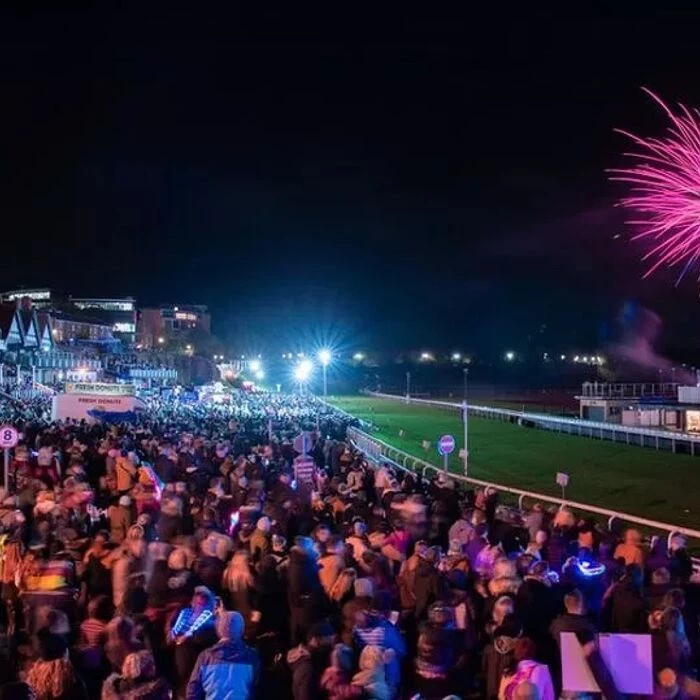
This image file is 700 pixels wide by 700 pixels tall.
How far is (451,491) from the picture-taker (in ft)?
43.9

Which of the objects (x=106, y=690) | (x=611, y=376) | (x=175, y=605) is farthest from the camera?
(x=611, y=376)

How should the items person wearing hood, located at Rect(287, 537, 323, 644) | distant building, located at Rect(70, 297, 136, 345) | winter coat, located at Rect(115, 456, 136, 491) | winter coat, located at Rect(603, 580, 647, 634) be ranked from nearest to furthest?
winter coat, located at Rect(603, 580, 647, 634) → person wearing hood, located at Rect(287, 537, 323, 644) → winter coat, located at Rect(115, 456, 136, 491) → distant building, located at Rect(70, 297, 136, 345)

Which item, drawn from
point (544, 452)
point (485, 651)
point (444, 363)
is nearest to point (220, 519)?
point (485, 651)

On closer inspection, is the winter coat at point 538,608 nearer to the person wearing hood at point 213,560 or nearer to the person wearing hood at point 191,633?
the person wearing hood at point 191,633

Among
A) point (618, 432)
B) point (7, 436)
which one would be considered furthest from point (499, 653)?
point (618, 432)

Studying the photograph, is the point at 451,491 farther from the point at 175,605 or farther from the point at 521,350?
the point at 521,350

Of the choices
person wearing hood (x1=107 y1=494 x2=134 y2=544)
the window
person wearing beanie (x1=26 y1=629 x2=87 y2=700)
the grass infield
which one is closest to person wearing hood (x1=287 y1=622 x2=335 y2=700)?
person wearing beanie (x1=26 y1=629 x2=87 y2=700)

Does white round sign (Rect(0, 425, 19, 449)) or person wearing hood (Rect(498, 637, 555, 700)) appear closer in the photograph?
person wearing hood (Rect(498, 637, 555, 700))

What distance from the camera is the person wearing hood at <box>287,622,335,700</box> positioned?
5.80 metres

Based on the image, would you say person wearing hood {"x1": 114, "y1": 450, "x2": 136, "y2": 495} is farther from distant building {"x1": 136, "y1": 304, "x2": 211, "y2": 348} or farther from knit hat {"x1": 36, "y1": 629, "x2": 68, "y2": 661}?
distant building {"x1": 136, "y1": 304, "x2": 211, "y2": 348}

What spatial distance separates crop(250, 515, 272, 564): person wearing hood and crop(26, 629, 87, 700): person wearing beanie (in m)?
3.52

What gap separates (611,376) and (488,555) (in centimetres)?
10511

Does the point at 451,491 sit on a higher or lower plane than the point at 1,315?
lower

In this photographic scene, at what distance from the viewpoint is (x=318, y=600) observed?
25.5 ft
